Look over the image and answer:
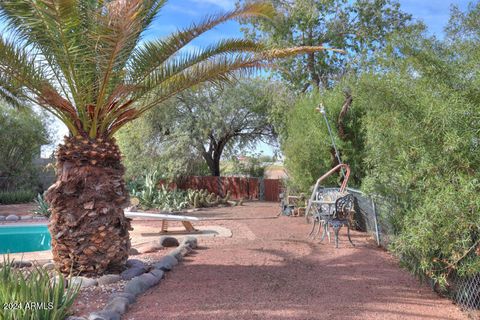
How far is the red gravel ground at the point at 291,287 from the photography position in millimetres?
4496

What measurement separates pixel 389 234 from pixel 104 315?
493cm

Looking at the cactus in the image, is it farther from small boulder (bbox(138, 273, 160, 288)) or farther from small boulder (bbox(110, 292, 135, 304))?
small boulder (bbox(110, 292, 135, 304))

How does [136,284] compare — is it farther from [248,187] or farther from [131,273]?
[248,187]

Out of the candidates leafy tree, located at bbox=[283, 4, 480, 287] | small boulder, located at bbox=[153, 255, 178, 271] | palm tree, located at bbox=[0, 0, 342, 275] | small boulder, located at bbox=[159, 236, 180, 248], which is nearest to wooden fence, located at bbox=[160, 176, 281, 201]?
small boulder, located at bbox=[159, 236, 180, 248]

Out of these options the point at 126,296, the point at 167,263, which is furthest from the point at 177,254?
the point at 126,296

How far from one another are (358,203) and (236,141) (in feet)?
44.2

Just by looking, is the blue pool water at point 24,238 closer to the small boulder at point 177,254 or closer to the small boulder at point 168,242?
the small boulder at point 168,242

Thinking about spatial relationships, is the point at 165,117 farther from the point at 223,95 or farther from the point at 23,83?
the point at 23,83

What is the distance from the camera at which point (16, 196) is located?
18266 mm

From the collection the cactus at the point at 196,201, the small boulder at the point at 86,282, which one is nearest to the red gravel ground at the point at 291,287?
the small boulder at the point at 86,282

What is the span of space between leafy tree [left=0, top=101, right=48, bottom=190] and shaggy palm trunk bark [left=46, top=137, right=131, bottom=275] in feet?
50.0

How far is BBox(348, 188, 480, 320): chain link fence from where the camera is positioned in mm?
4492

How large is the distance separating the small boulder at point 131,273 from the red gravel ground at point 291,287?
1.39 feet

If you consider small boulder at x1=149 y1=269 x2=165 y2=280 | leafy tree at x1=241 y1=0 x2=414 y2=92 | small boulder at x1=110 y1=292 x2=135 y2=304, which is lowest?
small boulder at x1=110 y1=292 x2=135 y2=304
